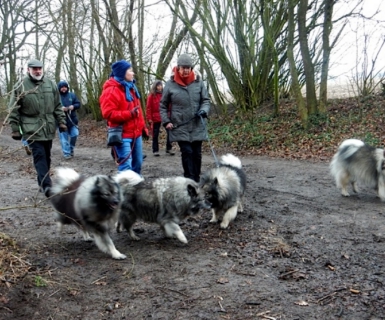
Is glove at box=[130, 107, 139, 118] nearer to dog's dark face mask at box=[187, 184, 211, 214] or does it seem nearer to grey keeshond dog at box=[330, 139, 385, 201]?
dog's dark face mask at box=[187, 184, 211, 214]

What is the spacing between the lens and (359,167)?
618 centimetres

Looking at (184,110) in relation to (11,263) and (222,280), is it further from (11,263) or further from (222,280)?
(11,263)

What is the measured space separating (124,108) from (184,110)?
1000mm

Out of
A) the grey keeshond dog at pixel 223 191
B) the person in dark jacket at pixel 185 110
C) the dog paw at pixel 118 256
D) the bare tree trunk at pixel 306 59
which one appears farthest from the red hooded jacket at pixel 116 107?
the bare tree trunk at pixel 306 59

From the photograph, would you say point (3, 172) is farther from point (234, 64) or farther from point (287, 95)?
point (287, 95)

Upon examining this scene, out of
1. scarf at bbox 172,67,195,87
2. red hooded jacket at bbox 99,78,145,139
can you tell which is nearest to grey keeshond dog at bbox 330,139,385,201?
scarf at bbox 172,67,195,87

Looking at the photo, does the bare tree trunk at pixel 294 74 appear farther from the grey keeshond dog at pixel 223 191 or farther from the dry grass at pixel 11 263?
the dry grass at pixel 11 263

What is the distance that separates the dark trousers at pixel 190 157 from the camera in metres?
6.30

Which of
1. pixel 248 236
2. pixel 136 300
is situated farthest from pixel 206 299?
pixel 248 236

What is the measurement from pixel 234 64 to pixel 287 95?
2538 millimetres

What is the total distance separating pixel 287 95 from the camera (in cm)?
1465

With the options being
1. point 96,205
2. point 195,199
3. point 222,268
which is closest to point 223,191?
point 195,199

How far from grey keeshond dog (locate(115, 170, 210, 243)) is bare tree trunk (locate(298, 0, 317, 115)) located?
26.0 feet

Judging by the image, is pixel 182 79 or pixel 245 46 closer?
pixel 182 79
